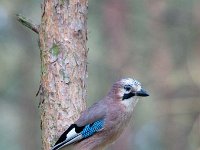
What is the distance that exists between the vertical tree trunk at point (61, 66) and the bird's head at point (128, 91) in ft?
1.26

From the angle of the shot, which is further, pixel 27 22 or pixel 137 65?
pixel 137 65

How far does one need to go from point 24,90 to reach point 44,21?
395 inches

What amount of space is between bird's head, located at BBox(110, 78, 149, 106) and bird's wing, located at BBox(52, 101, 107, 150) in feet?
0.73

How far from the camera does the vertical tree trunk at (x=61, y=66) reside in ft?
24.3

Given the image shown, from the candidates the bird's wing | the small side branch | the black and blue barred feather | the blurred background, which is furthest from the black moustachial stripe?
the blurred background

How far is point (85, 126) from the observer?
751 centimetres

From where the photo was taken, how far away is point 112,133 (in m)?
7.55

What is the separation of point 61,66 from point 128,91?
0.80m

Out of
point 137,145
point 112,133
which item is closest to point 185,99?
point 137,145

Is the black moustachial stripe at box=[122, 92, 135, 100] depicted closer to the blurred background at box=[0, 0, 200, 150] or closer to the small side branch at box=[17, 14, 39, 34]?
the small side branch at box=[17, 14, 39, 34]

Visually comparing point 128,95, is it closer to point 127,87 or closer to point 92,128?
point 127,87

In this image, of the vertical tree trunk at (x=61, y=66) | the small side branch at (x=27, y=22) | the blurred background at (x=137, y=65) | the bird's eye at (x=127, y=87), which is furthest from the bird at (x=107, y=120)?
the blurred background at (x=137, y=65)

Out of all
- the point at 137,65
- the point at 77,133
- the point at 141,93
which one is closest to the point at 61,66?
the point at 77,133

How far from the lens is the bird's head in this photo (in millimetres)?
7422
